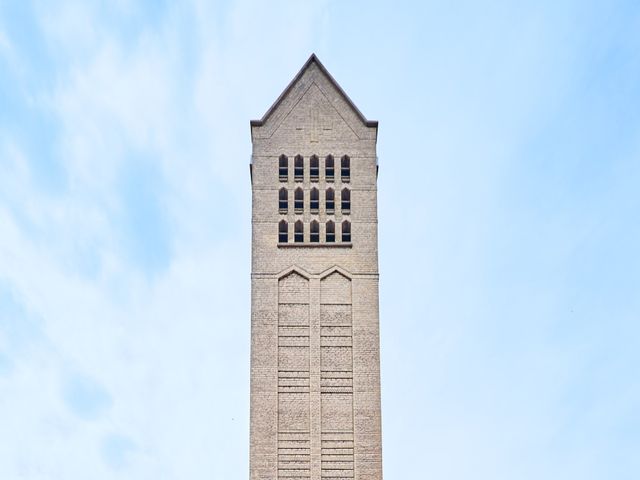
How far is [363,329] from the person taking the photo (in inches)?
1575

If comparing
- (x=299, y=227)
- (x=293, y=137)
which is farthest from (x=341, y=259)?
(x=293, y=137)

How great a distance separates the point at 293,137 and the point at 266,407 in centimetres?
992

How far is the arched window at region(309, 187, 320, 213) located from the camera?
41.4 metres

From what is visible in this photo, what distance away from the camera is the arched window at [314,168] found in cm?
4191

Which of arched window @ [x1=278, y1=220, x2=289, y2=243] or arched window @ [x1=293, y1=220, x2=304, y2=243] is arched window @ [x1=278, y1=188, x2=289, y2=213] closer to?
arched window @ [x1=278, y1=220, x2=289, y2=243]

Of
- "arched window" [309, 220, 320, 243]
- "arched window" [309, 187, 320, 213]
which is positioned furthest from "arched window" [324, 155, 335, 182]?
"arched window" [309, 220, 320, 243]

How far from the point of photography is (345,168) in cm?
4216

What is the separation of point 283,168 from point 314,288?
184 inches

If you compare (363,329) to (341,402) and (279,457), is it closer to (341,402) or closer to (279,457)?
(341,402)

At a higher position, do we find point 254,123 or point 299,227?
point 254,123

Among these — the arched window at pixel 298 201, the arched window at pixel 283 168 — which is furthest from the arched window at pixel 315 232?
the arched window at pixel 283 168

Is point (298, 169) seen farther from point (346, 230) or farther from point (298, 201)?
point (346, 230)

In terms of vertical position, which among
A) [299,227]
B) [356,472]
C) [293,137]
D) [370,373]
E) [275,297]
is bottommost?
[356,472]

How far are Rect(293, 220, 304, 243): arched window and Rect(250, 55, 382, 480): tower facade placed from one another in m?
0.04
